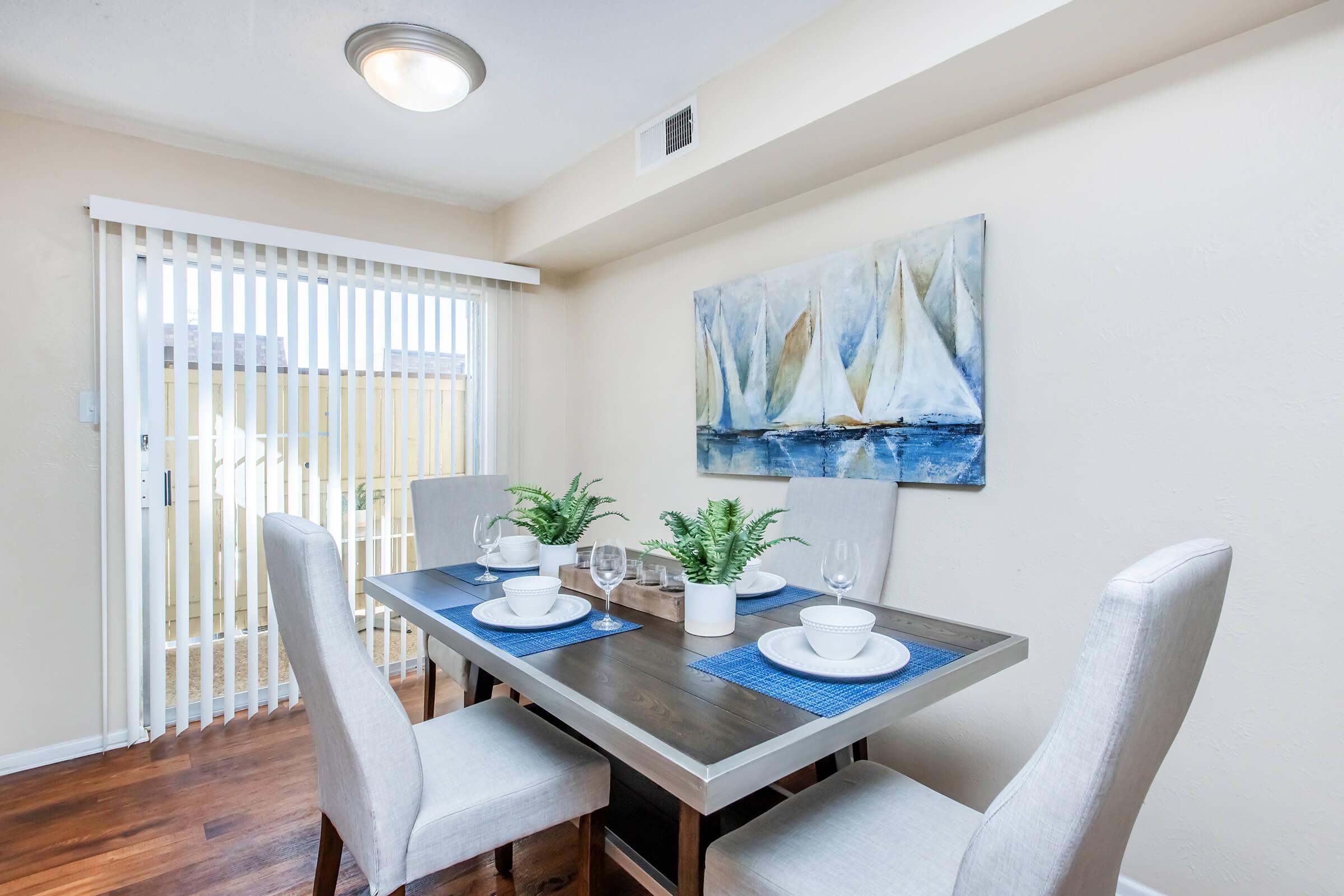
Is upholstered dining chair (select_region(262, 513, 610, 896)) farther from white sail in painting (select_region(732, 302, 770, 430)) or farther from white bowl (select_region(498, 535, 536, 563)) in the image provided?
Answer: white sail in painting (select_region(732, 302, 770, 430))

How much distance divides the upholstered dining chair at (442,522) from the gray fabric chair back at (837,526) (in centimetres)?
120

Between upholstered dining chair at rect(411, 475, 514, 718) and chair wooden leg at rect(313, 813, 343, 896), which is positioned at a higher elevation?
upholstered dining chair at rect(411, 475, 514, 718)

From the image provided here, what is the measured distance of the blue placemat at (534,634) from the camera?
1.38 meters

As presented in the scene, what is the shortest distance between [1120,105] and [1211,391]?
0.78m

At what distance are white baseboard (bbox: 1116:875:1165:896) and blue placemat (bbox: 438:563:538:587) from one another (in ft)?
5.88

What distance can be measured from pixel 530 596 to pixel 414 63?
169 centimetres

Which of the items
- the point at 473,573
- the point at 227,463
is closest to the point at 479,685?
the point at 473,573

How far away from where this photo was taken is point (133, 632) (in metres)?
2.55

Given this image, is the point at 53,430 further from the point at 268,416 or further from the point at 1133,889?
the point at 1133,889

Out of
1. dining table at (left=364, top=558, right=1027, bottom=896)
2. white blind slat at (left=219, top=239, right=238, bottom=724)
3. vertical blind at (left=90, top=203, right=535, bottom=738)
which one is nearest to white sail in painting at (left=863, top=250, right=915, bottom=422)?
dining table at (left=364, top=558, right=1027, bottom=896)

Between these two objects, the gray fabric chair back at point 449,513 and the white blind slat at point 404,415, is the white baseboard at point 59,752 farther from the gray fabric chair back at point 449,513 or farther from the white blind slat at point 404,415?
the gray fabric chair back at point 449,513

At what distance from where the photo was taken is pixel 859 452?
2.25 metres

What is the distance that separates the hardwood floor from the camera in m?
1.75

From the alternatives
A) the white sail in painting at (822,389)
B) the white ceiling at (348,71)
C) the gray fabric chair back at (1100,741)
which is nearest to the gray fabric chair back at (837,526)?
the white sail in painting at (822,389)
